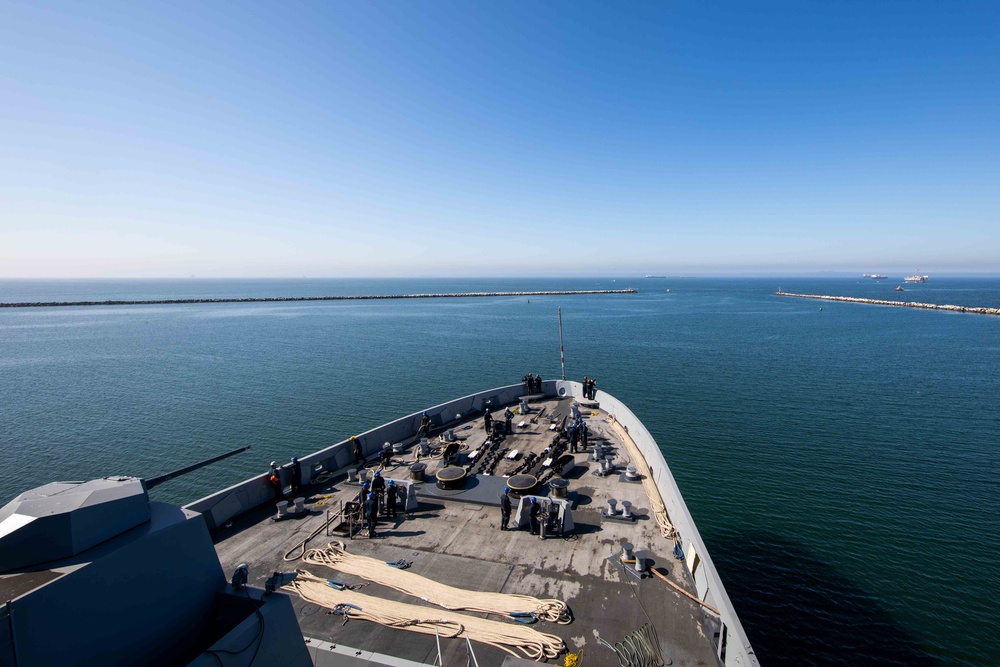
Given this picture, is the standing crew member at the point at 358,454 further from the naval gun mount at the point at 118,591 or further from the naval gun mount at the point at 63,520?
the naval gun mount at the point at 63,520

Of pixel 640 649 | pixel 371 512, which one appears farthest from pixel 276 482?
pixel 640 649

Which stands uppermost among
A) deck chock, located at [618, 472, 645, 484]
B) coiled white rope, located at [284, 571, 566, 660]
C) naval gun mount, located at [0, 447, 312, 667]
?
naval gun mount, located at [0, 447, 312, 667]

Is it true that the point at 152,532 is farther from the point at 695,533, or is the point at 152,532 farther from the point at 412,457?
the point at 412,457

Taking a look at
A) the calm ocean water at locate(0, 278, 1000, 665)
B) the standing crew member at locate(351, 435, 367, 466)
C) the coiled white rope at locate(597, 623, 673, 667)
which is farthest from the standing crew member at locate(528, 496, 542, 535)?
the calm ocean water at locate(0, 278, 1000, 665)

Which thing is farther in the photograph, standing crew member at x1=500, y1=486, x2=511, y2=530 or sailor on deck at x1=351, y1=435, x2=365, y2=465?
sailor on deck at x1=351, y1=435, x2=365, y2=465

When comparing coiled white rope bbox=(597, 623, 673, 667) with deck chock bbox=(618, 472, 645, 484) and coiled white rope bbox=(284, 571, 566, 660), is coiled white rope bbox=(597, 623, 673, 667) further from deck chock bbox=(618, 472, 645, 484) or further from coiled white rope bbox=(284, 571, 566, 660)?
deck chock bbox=(618, 472, 645, 484)

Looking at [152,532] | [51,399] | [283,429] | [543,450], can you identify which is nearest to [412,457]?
[543,450]
